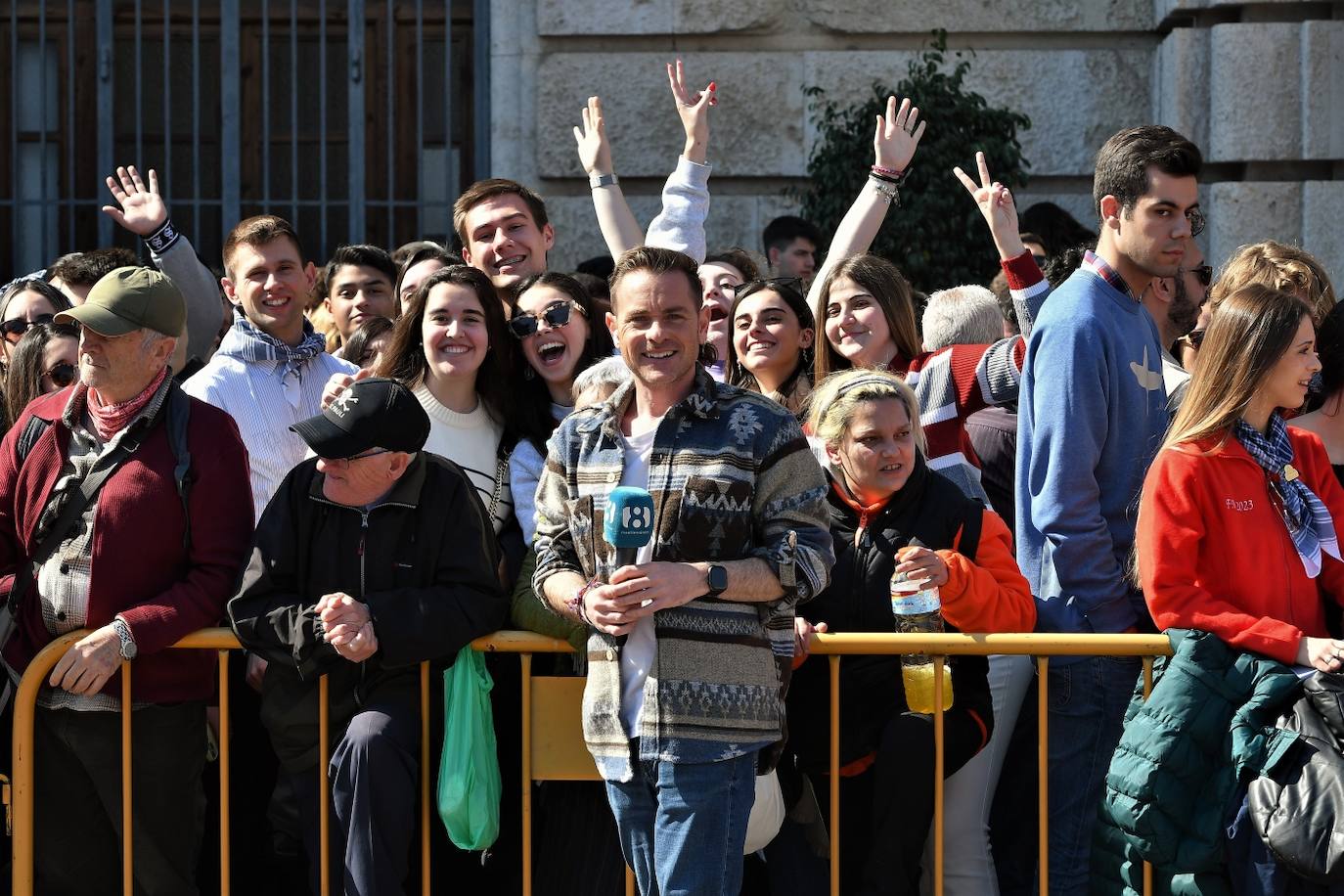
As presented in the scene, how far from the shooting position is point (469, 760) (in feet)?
14.2

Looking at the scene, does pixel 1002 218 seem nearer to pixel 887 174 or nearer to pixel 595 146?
pixel 887 174

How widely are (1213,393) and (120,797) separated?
2.85 metres

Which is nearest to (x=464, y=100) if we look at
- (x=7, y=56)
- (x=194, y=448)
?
(x=7, y=56)

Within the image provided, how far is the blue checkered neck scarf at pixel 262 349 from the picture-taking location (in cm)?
544

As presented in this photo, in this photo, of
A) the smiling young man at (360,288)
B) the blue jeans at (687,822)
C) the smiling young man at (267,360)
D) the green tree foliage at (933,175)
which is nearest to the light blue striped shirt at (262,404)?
the smiling young man at (267,360)

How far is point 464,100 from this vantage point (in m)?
8.83

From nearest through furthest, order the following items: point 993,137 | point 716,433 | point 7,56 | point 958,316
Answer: point 716,433 < point 958,316 < point 993,137 < point 7,56

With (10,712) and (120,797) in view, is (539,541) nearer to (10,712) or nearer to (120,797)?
(120,797)

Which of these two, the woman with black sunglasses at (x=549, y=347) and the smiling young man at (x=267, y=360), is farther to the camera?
the smiling young man at (x=267, y=360)

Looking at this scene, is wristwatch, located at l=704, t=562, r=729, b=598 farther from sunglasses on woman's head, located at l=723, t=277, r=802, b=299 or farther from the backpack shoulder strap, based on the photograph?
sunglasses on woman's head, located at l=723, t=277, r=802, b=299

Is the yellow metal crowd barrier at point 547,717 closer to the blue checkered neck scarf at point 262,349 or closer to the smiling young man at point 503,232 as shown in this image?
the blue checkered neck scarf at point 262,349

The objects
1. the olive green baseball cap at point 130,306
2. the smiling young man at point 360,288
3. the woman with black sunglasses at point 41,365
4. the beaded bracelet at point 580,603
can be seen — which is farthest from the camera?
the smiling young man at point 360,288

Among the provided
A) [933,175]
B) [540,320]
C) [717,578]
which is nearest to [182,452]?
[540,320]

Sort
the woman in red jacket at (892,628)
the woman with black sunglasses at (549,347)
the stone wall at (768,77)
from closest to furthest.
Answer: the woman in red jacket at (892,628), the woman with black sunglasses at (549,347), the stone wall at (768,77)
